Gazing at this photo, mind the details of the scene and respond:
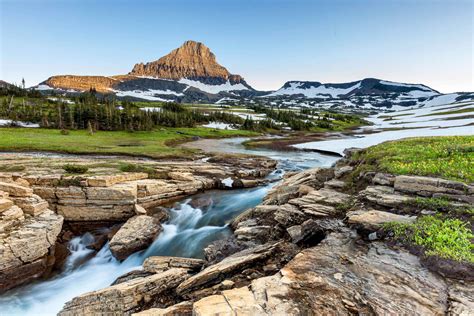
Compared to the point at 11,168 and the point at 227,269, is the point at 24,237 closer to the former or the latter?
the point at 11,168

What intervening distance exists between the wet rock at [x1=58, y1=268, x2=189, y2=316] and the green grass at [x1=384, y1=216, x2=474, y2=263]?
8.21m

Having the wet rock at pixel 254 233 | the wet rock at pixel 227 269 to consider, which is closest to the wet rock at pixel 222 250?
the wet rock at pixel 254 233

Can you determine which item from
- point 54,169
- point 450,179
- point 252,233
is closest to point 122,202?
point 54,169

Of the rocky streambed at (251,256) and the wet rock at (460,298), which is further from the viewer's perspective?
the rocky streambed at (251,256)

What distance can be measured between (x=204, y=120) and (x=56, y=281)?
106m

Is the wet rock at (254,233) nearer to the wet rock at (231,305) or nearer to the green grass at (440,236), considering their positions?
the green grass at (440,236)

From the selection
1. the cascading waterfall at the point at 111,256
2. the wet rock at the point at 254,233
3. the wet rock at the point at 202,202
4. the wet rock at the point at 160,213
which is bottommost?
the cascading waterfall at the point at 111,256

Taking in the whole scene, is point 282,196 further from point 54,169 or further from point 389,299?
point 54,169

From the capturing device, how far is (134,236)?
17.3 m

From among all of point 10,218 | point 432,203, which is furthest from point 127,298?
point 432,203

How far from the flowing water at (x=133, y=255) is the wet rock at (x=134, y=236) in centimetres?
40

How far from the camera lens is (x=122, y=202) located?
69.1 ft

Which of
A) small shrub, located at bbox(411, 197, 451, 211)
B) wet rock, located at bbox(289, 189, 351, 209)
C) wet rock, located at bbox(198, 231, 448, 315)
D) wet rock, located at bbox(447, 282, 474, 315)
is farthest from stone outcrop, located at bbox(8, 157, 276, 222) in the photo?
wet rock, located at bbox(447, 282, 474, 315)

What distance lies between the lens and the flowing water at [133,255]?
538 inches
